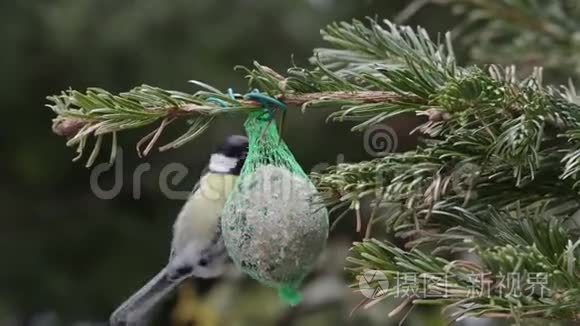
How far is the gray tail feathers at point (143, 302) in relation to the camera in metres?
0.62

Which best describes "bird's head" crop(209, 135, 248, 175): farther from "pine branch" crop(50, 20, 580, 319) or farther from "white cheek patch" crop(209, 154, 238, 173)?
"pine branch" crop(50, 20, 580, 319)

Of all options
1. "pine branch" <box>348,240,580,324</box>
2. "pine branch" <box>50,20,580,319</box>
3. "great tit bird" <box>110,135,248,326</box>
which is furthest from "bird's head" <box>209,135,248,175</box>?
"pine branch" <box>348,240,580,324</box>

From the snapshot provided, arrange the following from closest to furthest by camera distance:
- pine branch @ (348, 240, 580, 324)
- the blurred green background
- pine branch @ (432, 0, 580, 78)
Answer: pine branch @ (348, 240, 580, 324)
pine branch @ (432, 0, 580, 78)
the blurred green background

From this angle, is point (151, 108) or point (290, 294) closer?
point (151, 108)

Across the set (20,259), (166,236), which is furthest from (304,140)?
(20,259)

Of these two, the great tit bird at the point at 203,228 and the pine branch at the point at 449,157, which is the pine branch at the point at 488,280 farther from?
the great tit bird at the point at 203,228

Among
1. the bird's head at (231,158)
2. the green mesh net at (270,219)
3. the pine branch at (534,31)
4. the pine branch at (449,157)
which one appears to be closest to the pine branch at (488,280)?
the pine branch at (449,157)

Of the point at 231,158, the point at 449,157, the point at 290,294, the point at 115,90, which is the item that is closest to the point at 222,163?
the point at 231,158

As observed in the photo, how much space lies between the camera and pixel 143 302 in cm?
62

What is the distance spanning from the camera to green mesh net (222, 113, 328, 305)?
0.58 m

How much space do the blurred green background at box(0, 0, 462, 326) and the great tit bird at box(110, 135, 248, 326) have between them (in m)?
0.81

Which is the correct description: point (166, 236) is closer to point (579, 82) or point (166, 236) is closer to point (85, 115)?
point (579, 82)

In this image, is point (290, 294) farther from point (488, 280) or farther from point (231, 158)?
point (488, 280)

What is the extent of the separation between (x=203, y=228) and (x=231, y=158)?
57mm
